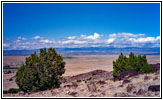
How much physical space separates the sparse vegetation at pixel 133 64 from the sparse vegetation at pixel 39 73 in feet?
40.0

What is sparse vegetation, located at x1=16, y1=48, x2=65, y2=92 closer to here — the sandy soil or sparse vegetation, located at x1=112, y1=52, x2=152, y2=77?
sparse vegetation, located at x1=112, y1=52, x2=152, y2=77

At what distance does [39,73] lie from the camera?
2206 cm

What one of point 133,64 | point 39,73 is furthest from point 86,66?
point 39,73

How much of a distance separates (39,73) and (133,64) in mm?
14810

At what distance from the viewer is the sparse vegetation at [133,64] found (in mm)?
25894

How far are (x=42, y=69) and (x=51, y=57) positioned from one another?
1.87 metres

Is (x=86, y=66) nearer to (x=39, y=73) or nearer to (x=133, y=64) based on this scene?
(x=133, y=64)

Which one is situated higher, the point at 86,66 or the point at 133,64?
the point at 133,64

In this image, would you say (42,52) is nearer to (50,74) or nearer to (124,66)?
(50,74)

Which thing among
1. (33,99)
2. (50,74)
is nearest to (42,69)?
(50,74)

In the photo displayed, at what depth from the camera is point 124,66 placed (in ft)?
98.4

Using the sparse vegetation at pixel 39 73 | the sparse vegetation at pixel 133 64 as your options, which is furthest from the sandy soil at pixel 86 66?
the sparse vegetation at pixel 39 73

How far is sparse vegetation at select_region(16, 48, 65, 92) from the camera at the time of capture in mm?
21750

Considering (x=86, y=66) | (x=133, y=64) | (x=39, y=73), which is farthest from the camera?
(x=86, y=66)
